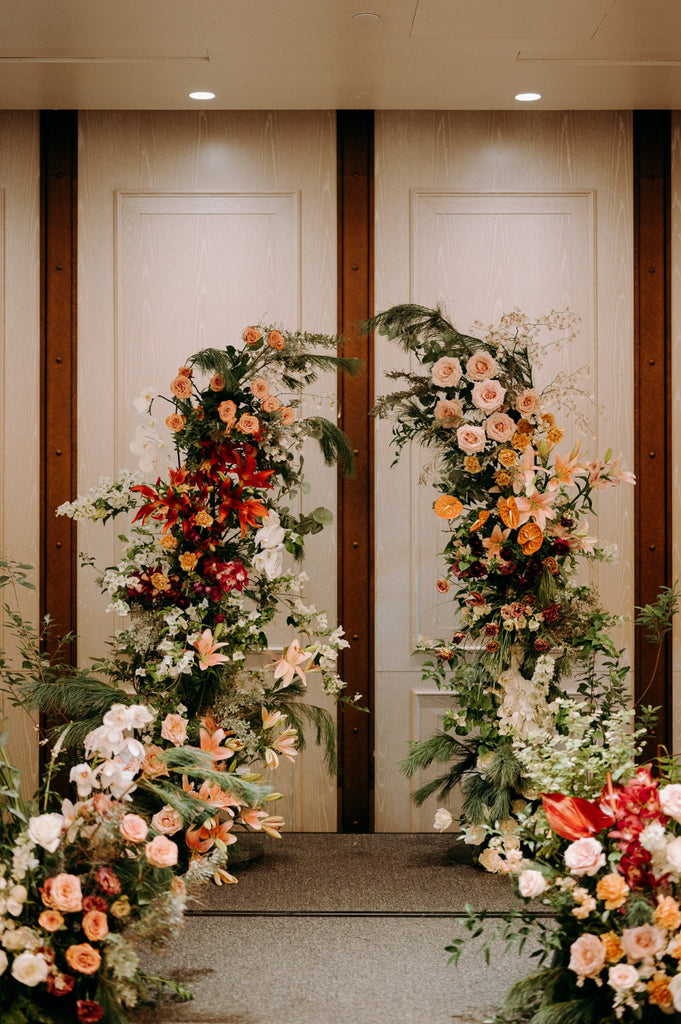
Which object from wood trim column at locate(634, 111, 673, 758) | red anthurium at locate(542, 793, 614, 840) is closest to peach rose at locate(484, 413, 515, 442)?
wood trim column at locate(634, 111, 673, 758)

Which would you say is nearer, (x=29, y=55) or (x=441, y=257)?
(x=29, y=55)

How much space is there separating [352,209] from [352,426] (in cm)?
95

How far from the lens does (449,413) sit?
3.88 metres

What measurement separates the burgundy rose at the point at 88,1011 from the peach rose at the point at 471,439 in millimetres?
2169

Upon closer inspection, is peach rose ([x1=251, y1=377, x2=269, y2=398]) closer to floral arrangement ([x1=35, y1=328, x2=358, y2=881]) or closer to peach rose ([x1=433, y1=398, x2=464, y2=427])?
floral arrangement ([x1=35, y1=328, x2=358, y2=881])

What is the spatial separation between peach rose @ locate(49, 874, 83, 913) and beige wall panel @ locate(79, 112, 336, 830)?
2391mm

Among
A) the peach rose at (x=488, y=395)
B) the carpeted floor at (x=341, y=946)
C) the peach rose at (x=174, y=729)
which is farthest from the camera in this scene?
the peach rose at (x=488, y=395)

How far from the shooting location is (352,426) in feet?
15.5

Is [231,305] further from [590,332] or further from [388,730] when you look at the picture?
[388,730]

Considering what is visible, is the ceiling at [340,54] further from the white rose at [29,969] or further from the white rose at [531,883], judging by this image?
the white rose at [29,969]

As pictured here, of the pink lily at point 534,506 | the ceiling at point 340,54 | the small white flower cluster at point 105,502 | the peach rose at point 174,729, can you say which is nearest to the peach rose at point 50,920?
the peach rose at point 174,729

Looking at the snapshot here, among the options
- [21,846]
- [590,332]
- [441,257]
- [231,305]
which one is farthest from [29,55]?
[21,846]

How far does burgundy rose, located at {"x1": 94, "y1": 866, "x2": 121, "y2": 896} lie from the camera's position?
95.1 inches

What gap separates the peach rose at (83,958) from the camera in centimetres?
235
